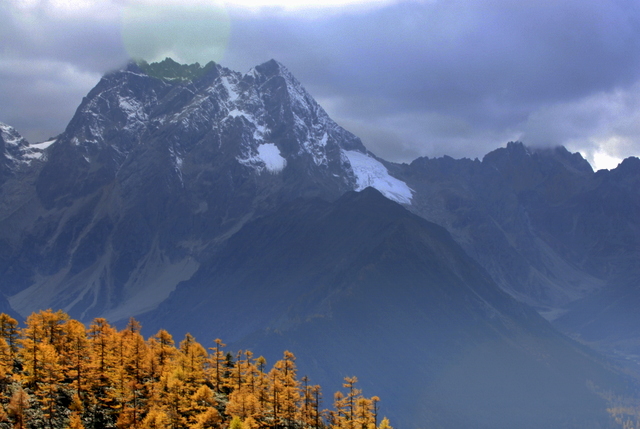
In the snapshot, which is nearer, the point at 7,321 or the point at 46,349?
the point at 46,349

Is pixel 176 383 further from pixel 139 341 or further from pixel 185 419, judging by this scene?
pixel 139 341

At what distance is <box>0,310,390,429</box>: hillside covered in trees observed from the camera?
384 feet

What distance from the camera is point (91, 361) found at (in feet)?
431

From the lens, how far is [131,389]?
125062 mm

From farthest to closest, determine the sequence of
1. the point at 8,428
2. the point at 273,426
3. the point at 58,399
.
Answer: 1. the point at 273,426
2. the point at 58,399
3. the point at 8,428

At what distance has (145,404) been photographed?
416ft

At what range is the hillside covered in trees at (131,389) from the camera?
117 m

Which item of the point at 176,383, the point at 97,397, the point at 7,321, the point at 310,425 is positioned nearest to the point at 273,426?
the point at 310,425

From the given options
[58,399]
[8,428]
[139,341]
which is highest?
[139,341]

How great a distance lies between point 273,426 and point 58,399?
31.3m

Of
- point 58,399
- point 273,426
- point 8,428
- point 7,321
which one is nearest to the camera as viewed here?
point 8,428

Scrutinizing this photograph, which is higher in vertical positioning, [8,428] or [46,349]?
[46,349]

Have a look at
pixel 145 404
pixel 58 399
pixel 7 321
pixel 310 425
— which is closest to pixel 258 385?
pixel 310 425

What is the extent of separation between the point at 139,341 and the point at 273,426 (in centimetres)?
2861
